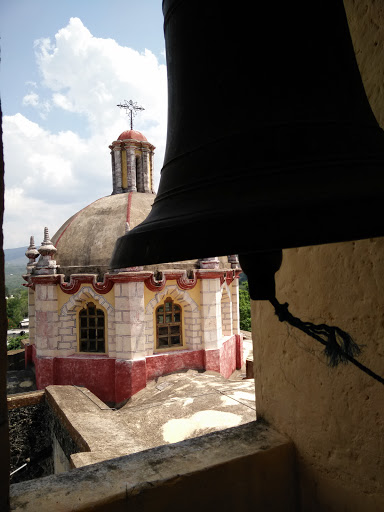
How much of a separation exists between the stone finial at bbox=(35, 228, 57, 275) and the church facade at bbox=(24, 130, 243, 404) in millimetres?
32

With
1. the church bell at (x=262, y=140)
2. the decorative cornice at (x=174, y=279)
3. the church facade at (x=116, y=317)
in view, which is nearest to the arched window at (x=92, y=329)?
the church facade at (x=116, y=317)

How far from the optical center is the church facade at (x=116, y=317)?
11281 mm

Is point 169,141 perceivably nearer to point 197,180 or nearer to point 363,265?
point 197,180

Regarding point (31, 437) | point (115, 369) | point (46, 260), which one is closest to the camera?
point (31, 437)

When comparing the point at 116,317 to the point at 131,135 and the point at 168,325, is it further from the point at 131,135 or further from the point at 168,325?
the point at 131,135

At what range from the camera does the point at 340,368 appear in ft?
5.58

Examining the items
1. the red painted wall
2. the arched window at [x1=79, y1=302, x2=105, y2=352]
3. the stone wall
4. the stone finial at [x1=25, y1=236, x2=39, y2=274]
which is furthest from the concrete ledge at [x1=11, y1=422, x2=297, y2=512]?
the stone finial at [x1=25, y1=236, x2=39, y2=274]

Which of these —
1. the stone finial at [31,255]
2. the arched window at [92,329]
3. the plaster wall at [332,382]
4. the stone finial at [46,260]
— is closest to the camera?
the plaster wall at [332,382]

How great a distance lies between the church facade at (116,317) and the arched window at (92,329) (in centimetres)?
A: 3

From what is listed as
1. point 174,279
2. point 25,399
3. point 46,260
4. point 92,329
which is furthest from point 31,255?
point 25,399

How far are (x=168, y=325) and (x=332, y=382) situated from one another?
10.7 meters

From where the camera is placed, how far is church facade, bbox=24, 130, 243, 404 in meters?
11.3

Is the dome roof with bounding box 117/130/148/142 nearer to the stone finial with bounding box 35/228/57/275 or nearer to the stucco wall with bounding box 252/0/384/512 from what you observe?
the stone finial with bounding box 35/228/57/275

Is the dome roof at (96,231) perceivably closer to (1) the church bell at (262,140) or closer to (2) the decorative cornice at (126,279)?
(2) the decorative cornice at (126,279)
